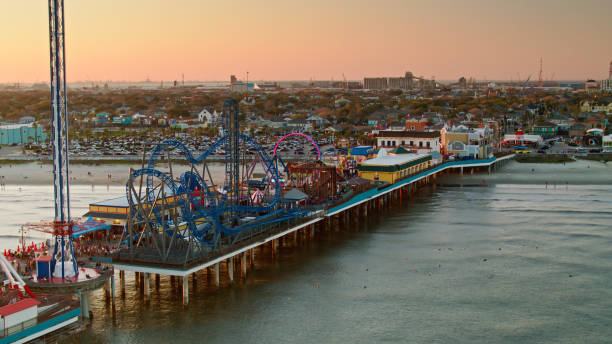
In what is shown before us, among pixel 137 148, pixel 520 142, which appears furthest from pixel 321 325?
pixel 520 142

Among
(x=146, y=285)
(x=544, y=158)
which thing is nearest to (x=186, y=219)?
(x=146, y=285)

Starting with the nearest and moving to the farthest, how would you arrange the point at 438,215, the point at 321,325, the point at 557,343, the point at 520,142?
the point at 557,343 → the point at 321,325 → the point at 438,215 → the point at 520,142

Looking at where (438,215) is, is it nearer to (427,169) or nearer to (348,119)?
(427,169)

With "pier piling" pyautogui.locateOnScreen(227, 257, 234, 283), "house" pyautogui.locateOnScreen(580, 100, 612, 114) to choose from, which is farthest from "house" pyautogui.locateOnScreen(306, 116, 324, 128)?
"pier piling" pyautogui.locateOnScreen(227, 257, 234, 283)

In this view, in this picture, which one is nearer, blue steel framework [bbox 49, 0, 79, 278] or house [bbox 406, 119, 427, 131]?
blue steel framework [bbox 49, 0, 79, 278]

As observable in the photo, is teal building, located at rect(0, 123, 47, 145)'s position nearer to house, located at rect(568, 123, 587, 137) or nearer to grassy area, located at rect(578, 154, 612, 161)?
grassy area, located at rect(578, 154, 612, 161)

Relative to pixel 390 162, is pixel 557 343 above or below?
below
